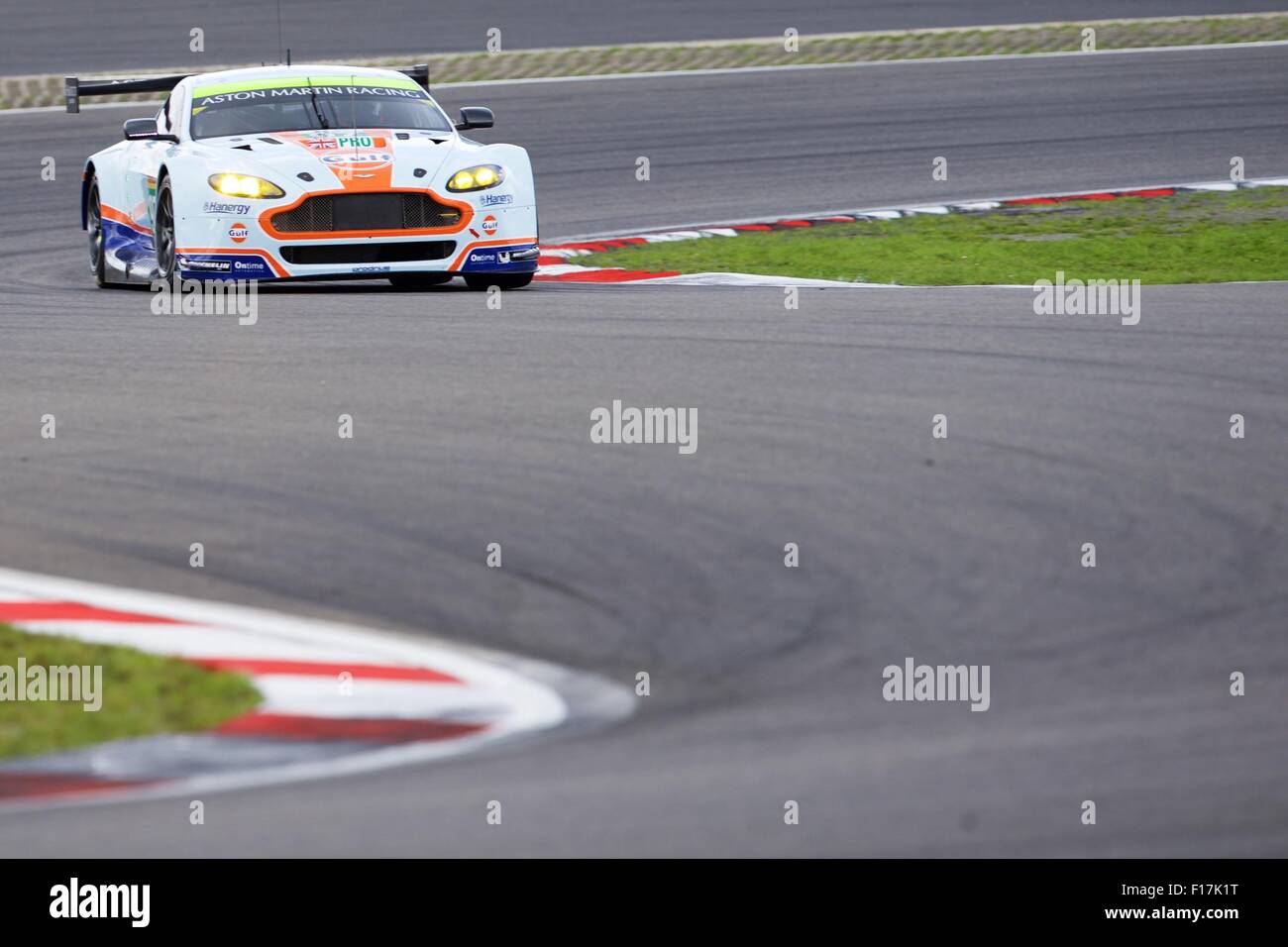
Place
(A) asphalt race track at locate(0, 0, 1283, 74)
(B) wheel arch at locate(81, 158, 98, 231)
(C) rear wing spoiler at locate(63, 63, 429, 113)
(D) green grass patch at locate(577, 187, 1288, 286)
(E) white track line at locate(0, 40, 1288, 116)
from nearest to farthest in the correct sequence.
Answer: (B) wheel arch at locate(81, 158, 98, 231)
(D) green grass patch at locate(577, 187, 1288, 286)
(C) rear wing spoiler at locate(63, 63, 429, 113)
(E) white track line at locate(0, 40, 1288, 116)
(A) asphalt race track at locate(0, 0, 1283, 74)

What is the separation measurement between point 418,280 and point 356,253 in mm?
1023

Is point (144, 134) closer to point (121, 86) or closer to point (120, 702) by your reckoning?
point (121, 86)

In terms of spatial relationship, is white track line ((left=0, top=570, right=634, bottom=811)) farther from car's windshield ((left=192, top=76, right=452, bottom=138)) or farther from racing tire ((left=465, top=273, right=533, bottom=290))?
car's windshield ((left=192, top=76, right=452, bottom=138))

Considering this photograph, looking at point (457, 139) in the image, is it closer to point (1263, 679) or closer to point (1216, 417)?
point (1216, 417)

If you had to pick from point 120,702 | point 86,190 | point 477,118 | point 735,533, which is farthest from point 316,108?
point 120,702

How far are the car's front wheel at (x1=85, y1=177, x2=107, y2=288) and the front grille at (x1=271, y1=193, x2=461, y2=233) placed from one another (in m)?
1.93

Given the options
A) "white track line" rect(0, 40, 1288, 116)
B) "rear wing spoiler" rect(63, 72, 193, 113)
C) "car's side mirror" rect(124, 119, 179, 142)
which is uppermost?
"white track line" rect(0, 40, 1288, 116)

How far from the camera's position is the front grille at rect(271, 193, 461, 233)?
36.0 ft

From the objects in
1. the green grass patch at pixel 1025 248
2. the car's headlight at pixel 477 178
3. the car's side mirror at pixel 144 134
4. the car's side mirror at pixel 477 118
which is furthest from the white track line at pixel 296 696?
the green grass patch at pixel 1025 248

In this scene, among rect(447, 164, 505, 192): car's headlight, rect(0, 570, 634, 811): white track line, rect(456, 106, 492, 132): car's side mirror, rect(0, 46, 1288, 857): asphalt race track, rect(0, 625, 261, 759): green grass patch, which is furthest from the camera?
rect(456, 106, 492, 132): car's side mirror

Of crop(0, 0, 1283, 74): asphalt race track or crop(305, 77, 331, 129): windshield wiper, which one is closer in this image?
crop(305, 77, 331, 129): windshield wiper

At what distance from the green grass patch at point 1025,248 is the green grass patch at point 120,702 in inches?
317

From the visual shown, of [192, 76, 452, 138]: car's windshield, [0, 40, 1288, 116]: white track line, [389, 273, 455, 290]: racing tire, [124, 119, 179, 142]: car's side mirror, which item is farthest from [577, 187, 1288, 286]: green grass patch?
[0, 40, 1288, 116]: white track line

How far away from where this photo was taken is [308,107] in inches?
468
